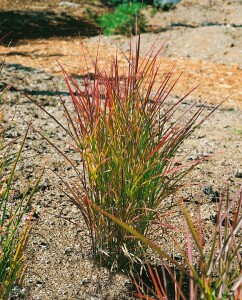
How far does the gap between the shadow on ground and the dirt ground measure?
0.02 m

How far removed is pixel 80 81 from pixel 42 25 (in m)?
4.00

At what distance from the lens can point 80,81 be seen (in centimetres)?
580

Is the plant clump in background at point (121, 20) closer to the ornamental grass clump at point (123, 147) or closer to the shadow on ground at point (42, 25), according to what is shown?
the shadow on ground at point (42, 25)

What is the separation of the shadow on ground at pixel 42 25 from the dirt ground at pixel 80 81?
0.06 ft

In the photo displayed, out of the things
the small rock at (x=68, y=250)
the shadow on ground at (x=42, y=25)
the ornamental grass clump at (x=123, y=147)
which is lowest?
the small rock at (x=68, y=250)

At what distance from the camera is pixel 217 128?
13.8 feet

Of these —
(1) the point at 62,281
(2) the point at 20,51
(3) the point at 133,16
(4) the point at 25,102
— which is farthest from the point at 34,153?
(3) the point at 133,16

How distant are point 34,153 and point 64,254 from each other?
1.22 m

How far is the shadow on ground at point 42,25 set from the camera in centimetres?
880

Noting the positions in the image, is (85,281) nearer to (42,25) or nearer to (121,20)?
(121,20)

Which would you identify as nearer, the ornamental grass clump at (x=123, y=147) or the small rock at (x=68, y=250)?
the ornamental grass clump at (x=123, y=147)

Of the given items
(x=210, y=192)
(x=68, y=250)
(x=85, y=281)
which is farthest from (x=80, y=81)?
(x=85, y=281)

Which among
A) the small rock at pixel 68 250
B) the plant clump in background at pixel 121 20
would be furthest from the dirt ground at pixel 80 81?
the plant clump in background at pixel 121 20

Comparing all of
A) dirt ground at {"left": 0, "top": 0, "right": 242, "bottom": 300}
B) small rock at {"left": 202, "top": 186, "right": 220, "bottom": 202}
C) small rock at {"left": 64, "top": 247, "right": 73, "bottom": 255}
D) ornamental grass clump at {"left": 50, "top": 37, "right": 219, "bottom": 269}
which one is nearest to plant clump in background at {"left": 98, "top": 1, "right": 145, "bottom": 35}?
dirt ground at {"left": 0, "top": 0, "right": 242, "bottom": 300}
